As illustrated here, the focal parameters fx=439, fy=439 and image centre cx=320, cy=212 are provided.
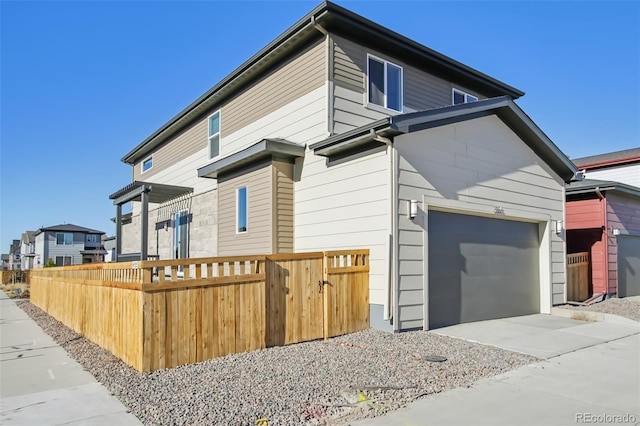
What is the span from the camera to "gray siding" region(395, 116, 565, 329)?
8062mm

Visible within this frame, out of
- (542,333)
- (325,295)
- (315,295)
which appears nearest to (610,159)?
(542,333)

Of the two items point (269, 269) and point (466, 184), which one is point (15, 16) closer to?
point (269, 269)

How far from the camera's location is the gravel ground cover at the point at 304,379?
14.1ft

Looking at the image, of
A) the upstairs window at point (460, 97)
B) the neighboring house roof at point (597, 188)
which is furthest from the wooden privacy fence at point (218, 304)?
the neighboring house roof at point (597, 188)

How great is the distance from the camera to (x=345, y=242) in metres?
8.84

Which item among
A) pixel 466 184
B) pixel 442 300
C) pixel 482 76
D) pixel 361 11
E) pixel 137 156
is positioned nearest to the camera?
pixel 442 300

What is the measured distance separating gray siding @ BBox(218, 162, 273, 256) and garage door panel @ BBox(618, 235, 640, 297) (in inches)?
452

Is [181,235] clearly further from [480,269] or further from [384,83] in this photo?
[480,269]

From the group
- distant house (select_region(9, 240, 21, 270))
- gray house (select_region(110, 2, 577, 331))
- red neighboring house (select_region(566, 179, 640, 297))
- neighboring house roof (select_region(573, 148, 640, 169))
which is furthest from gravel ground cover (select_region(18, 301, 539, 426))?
distant house (select_region(9, 240, 21, 270))

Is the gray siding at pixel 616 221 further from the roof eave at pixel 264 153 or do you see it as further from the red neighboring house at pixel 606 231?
the roof eave at pixel 264 153

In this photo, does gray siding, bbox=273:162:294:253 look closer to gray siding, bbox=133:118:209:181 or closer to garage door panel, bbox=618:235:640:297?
gray siding, bbox=133:118:209:181

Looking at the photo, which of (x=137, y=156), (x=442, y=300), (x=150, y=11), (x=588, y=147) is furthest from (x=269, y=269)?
(x=588, y=147)

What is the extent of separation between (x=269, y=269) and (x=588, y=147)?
94.5 feet

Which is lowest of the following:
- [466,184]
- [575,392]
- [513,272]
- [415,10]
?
[575,392]
